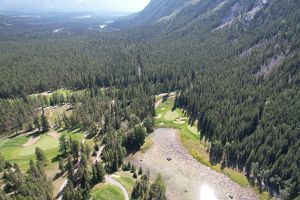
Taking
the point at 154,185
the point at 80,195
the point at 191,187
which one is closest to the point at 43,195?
the point at 80,195

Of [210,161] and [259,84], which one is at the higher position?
[259,84]

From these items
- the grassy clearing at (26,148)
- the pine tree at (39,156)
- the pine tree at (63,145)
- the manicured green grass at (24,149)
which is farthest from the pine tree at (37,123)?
the pine tree at (39,156)

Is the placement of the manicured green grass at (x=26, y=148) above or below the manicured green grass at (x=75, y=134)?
below

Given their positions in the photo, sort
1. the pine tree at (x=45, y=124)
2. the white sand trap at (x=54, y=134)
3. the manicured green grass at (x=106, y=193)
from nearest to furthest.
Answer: the manicured green grass at (x=106, y=193) → the white sand trap at (x=54, y=134) → the pine tree at (x=45, y=124)

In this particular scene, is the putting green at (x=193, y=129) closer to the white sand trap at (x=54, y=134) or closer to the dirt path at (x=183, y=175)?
the dirt path at (x=183, y=175)

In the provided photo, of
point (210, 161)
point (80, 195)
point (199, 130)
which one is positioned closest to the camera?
point (80, 195)

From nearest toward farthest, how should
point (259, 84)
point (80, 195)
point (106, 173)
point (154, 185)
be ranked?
point (80, 195) < point (154, 185) < point (106, 173) < point (259, 84)

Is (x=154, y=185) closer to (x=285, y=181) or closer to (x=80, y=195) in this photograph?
(x=80, y=195)

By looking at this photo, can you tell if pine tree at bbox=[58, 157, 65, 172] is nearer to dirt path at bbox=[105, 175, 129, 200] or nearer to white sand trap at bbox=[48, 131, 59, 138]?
dirt path at bbox=[105, 175, 129, 200]

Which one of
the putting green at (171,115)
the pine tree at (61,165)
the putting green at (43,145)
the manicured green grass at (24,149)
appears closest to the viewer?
the pine tree at (61,165)
